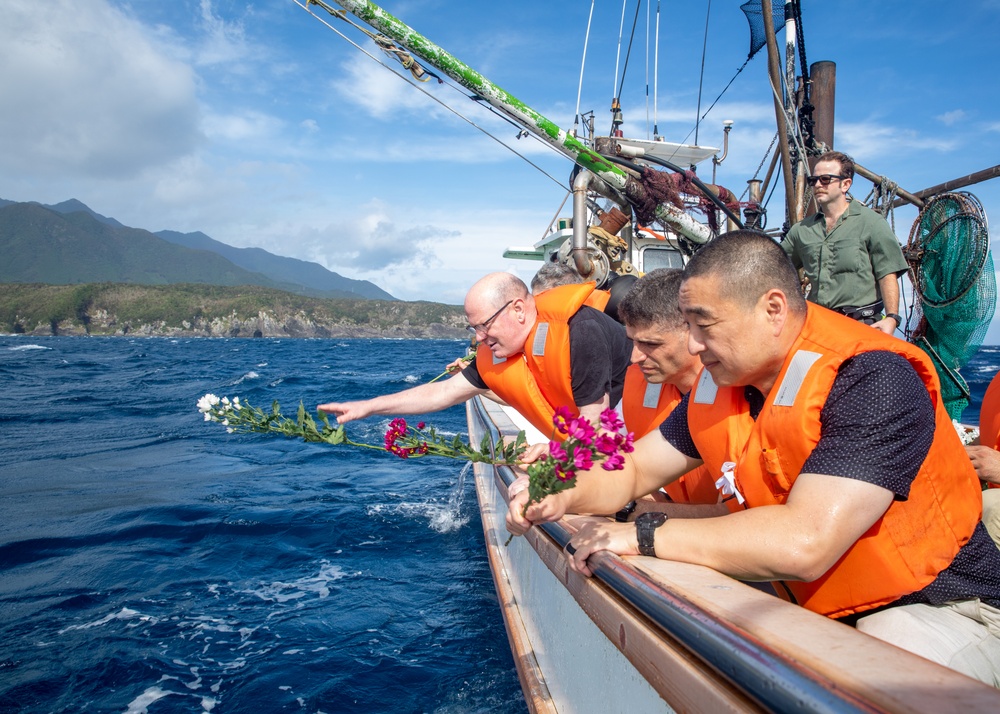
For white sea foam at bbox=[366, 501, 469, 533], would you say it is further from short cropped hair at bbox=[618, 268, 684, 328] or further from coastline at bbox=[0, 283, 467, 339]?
coastline at bbox=[0, 283, 467, 339]

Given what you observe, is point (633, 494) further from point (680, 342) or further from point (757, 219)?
point (757, 219)

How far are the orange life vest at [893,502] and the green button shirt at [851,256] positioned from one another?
2.99 meters

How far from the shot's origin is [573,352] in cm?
371

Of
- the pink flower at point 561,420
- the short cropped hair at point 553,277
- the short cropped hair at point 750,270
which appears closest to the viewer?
the pink flower at point 561,420

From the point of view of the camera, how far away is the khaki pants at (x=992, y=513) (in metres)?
2.49

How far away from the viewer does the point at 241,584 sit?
18.5 feet

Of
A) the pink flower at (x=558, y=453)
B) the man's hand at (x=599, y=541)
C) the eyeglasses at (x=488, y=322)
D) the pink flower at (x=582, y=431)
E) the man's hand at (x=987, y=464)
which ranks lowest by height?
the man's hand at (x=599, y=541)

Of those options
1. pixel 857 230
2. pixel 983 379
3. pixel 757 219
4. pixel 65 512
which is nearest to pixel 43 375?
Result: pixel 65 512

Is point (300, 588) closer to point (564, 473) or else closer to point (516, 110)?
point (564, 473)

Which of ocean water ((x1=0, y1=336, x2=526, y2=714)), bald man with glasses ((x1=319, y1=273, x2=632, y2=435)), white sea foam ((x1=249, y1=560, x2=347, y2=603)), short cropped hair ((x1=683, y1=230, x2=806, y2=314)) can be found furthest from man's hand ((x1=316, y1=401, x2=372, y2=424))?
white sea foam ((x1=249, y1=560, x2=347, y2=603))

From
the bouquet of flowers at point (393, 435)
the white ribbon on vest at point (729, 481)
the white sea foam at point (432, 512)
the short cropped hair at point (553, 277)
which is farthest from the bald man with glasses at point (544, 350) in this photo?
the white sea foam at point (432, 512)

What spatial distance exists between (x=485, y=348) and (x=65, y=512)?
579cm

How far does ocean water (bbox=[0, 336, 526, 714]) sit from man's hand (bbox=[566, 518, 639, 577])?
213 centimetres

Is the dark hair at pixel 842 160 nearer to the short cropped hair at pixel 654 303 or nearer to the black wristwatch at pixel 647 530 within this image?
the short cropped hair at pixel 654 303
